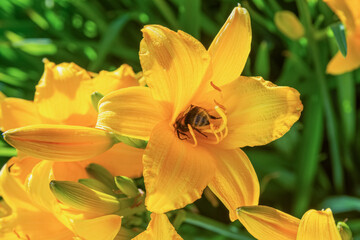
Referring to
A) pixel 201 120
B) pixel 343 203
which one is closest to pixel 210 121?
pixel 201 120

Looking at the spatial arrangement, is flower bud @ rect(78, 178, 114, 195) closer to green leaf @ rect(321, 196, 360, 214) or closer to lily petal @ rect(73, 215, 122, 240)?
lily petal @ rect(73, 215, 122, 240)

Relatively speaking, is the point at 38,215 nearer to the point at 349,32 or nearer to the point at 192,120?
the point at 192,120

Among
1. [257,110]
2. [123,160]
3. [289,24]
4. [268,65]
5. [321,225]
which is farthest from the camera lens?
[268,65]

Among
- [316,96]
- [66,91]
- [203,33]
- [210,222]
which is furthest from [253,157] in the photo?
[66,91]

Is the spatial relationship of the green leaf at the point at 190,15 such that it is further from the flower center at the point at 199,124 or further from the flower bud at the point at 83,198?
the flower bud at the point at 83,198

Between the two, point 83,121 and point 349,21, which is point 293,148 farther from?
point 83,121

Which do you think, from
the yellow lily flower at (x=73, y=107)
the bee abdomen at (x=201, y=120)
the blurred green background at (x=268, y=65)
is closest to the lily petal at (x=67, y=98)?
the yellow lily flower at (x=73, y=107)
